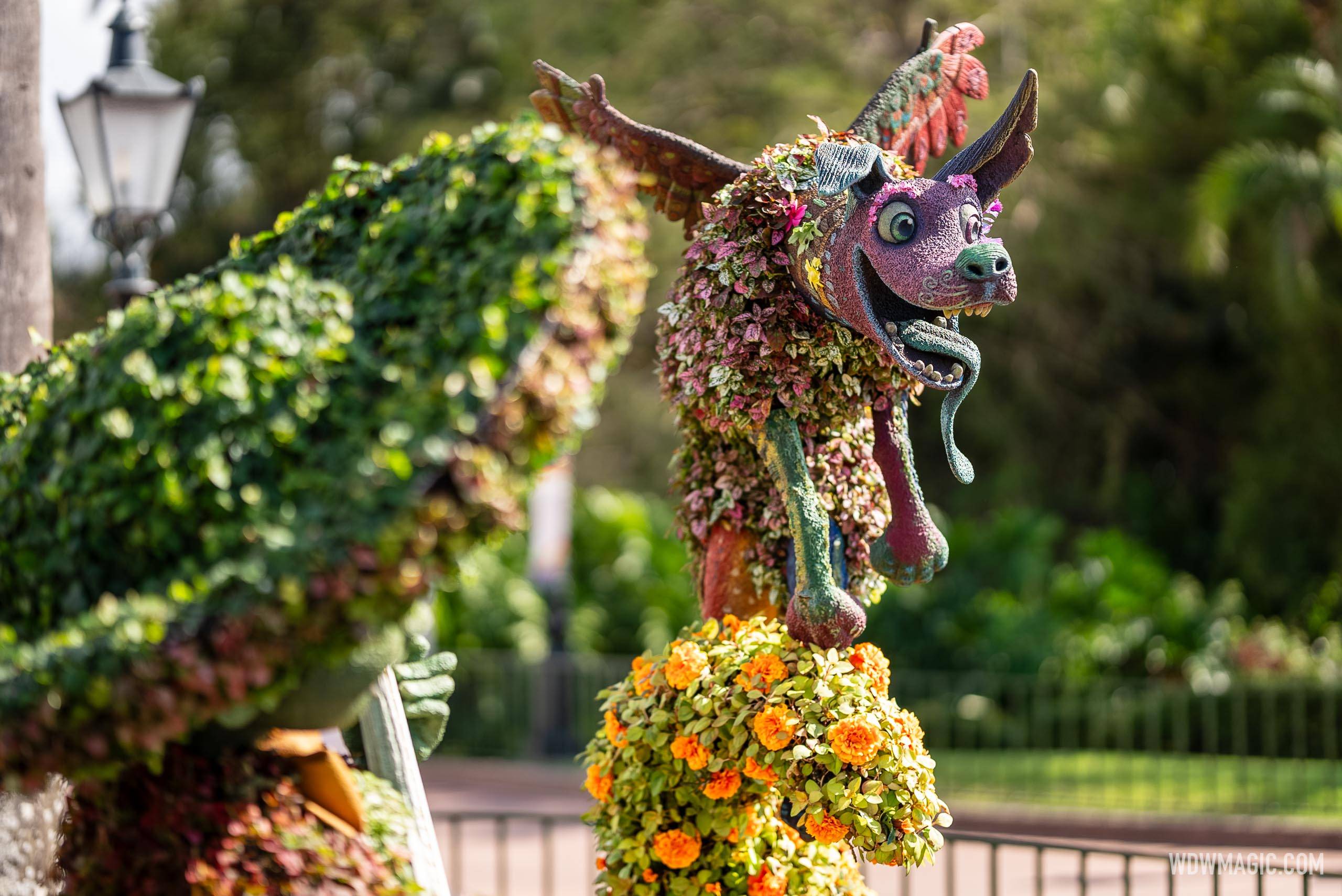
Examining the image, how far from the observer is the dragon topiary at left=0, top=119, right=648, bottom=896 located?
2.09 m

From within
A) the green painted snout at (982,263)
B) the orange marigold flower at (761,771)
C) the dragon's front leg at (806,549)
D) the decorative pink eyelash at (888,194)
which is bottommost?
the orange marigold flower at (761,771)

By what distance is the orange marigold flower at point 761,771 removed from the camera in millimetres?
3279

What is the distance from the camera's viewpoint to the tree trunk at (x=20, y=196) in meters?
4.32

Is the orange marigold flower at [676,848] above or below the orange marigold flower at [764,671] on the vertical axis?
below

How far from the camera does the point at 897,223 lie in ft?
10.7

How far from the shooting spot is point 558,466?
229cm

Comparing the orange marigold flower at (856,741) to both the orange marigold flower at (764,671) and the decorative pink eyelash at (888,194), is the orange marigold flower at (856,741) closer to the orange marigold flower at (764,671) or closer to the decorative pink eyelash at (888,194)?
the orange marigold flower at (764,671)

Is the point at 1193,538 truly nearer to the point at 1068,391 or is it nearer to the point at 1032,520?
the point at 1068,391

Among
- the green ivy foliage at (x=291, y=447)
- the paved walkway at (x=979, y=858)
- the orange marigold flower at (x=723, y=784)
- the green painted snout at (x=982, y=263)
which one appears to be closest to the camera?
the green ivy foliage at (x=291, y=447)

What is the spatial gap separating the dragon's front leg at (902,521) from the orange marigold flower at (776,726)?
1.87ft

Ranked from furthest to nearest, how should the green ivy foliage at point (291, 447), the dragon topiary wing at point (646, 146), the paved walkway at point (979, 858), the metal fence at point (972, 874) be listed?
the paved walkway at point (979, 858)
the metal fence at point (972, 874)
the dragon topiary wing at point (646, 146)
the green ivy foliage at point (291, 447)

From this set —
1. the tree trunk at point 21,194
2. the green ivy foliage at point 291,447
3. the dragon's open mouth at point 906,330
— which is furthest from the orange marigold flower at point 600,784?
the tree trunk at point 21,194

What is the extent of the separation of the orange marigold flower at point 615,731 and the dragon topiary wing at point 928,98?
171 centimetres

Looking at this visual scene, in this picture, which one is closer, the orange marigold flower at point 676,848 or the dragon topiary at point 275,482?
the dragon topiary at point 275,482
